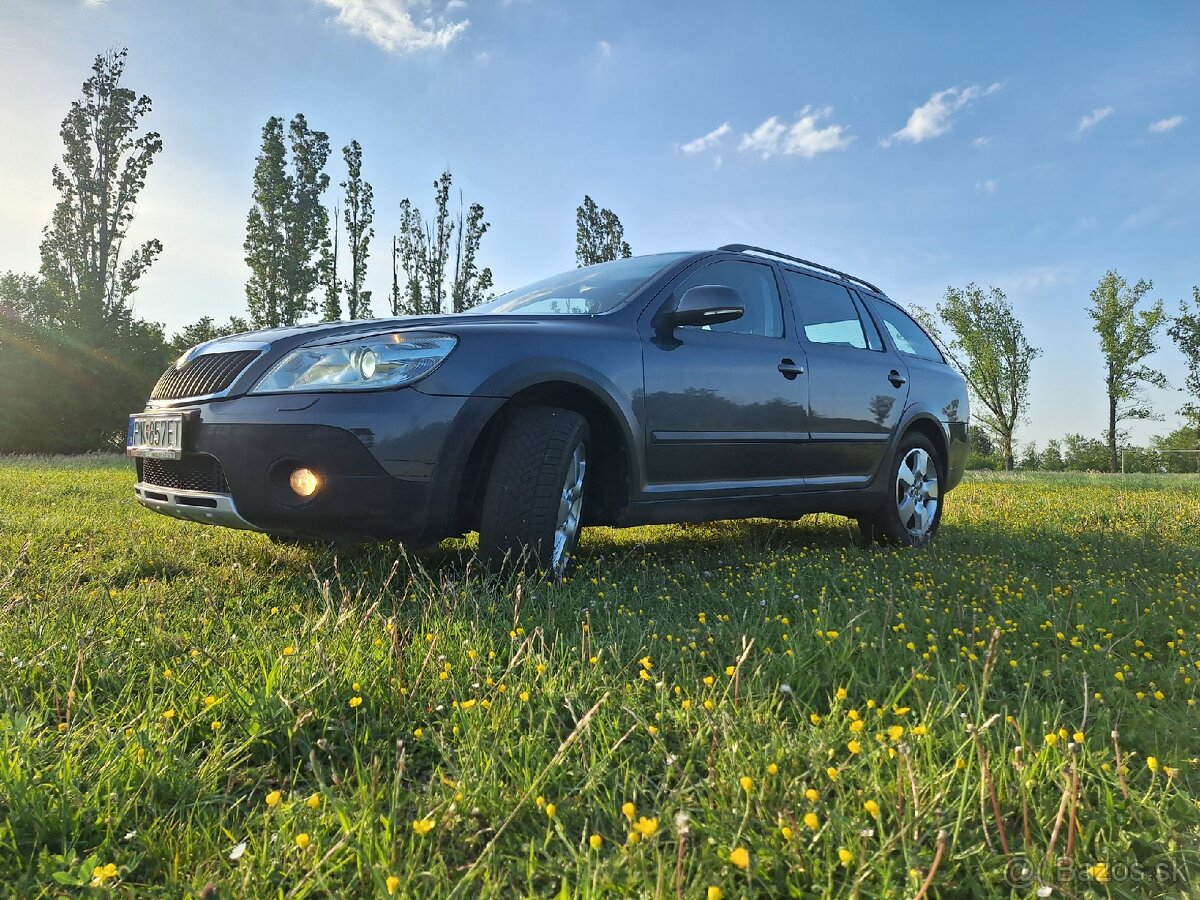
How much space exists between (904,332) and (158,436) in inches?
186

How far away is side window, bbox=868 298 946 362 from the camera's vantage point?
17.3 feet

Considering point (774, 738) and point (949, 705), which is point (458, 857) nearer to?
point (774, 738)

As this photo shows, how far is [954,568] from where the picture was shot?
376cm

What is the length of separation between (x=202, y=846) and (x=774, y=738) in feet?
3.43

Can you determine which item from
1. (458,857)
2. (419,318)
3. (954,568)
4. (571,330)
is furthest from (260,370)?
(954,568)

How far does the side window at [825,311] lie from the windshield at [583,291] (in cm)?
90

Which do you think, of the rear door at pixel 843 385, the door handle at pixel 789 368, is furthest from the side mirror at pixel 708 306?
the rear door at pixel 843 385

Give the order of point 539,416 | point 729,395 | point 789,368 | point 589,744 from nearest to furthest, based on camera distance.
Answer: point 589,744 → point 539,416 → point 729,395 → point 789,368

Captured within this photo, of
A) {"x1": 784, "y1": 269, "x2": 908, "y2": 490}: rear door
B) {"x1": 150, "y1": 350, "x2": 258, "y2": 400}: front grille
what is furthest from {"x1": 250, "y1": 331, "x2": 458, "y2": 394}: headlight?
{"x1": 784, "y1": 269, "x2": 908, "y2": 490}: rear door

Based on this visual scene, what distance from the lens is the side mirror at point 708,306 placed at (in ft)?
11.1

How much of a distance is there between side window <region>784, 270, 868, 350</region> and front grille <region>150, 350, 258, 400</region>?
9.59ft

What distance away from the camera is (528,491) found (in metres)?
2.88

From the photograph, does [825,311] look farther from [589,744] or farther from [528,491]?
[589,744]

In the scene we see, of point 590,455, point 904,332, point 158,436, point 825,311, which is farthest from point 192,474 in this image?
point 904,332
